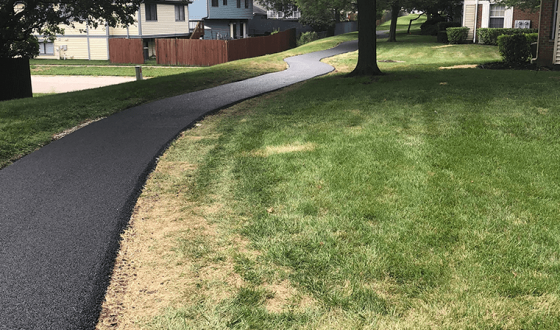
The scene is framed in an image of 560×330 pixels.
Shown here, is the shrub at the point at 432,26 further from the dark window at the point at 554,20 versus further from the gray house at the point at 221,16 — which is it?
the dark window at the point at 554,20

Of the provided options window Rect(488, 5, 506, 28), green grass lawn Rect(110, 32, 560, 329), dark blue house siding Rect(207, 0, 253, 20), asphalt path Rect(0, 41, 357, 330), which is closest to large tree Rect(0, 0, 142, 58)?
asphalt path Rect(0, 41, 357, 330)

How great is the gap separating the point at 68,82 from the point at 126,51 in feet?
42.0

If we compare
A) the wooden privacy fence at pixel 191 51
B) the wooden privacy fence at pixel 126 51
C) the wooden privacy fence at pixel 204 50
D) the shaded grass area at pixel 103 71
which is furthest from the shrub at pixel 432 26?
the wooden privacy fence at pixel 126 51

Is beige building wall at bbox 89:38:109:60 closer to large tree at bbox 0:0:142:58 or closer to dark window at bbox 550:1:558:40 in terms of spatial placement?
large tree at bbox 0:0:142:58

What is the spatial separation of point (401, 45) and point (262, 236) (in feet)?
94.7

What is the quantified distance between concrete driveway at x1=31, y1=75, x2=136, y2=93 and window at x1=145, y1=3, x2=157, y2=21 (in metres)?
15.4

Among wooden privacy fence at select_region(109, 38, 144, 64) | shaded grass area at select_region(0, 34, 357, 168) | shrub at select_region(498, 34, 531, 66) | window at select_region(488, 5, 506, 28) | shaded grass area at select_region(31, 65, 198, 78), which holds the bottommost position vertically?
shaded grass area at select_region(0, 34, 357, 168)

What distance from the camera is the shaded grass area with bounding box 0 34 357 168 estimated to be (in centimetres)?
912

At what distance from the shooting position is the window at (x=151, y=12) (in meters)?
40.7

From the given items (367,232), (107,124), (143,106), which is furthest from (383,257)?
(143,106)

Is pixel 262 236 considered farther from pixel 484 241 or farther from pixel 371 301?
pixel 484 241

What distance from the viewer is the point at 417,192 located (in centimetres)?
595

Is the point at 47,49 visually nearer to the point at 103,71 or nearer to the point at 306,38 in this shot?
the point at 103,71

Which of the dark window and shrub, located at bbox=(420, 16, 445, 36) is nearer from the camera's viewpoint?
the dark window
